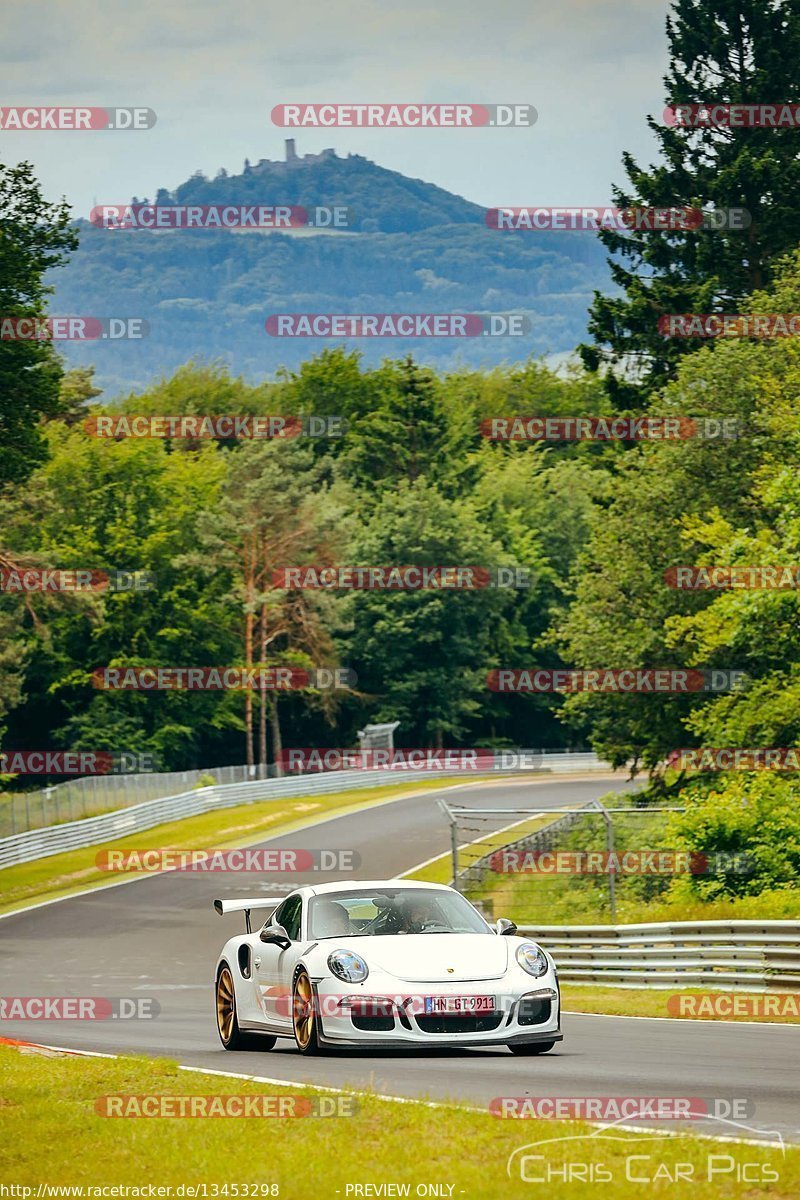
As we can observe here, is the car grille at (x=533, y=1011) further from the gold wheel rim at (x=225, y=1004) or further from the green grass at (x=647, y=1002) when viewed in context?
the green grass at (x=647, y=1002)

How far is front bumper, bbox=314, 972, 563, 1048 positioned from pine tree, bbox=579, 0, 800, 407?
1541 inches

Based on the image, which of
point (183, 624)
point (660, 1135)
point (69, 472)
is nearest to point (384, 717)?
point (183, 624)

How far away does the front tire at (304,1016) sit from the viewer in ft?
41.0

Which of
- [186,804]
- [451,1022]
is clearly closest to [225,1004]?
[451,1022]

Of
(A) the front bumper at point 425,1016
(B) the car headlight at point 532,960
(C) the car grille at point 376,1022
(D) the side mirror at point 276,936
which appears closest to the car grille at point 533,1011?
(A) the front bumper at point 425,1016

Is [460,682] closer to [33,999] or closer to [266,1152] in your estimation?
[33,999]

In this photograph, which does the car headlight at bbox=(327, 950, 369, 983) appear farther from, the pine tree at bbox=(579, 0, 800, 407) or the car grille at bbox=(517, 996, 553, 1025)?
the pine tree at bbox=(579, 0, 800, 407)

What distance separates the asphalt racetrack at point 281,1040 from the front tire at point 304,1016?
0.12 metres

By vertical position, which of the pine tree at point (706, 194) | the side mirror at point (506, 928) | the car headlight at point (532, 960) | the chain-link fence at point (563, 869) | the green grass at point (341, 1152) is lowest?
the chain-link fence at point (563, 869)

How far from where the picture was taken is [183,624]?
82812 mm

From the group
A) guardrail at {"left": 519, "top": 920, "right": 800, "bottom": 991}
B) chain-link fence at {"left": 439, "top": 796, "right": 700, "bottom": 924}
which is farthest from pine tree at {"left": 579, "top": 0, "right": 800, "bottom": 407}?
guardrail at {"left": 519, "top": 920, "right": 800, "bottom": 991}

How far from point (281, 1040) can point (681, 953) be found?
23.5ft

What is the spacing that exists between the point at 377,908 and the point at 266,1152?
5.35 m

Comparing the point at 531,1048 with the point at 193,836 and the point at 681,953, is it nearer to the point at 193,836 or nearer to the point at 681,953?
the point at 681,953
